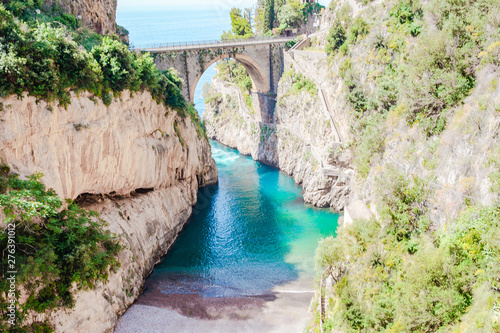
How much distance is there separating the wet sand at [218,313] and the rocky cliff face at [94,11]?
921 inches

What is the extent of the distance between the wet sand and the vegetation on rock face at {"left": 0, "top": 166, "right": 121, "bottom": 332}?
3909mm

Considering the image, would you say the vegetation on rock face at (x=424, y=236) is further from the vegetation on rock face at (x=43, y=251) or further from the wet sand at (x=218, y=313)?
the vegetation on rock face at (x=43, y=251)

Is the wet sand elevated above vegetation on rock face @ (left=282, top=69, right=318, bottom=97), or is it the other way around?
vegetation on rock face @ (left=282, top=69, right=318, bottom=97)

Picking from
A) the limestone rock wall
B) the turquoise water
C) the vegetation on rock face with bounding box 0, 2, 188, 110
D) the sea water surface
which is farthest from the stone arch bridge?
the vegetation on rock face with bounding box 0, 2, 188, 110

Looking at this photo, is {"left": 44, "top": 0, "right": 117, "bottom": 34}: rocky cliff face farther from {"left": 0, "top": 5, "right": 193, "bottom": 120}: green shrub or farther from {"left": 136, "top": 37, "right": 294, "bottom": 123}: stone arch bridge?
{"left": 136, "top": 37, "right": 294, "bottom": 123}: stone arch bridge

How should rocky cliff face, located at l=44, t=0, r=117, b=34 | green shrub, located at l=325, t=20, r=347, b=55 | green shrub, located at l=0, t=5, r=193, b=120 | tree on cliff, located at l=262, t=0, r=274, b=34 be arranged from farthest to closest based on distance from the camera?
tree on cliff, located at l=262, t=0, r=274, b=34 → green shrub, located at l=325, t=20, r=347, b=55 → rocky cliff face, located at l=44, t=0, r=117, b=34 → green shrub, located at l=0, t=5, r=193, b=120

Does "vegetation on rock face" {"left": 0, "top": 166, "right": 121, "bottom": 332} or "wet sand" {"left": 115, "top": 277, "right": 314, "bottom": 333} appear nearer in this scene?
"vegetation on rock face" {"left": 0, "top": 166, "right": 121, "bottom": 332}

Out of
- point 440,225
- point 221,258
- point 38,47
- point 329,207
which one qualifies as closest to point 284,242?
point 221,258

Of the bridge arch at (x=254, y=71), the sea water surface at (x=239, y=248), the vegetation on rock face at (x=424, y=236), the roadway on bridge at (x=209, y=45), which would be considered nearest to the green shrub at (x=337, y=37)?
the vegetation on rock face at (x=424, y=236)

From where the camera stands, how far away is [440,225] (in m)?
16.7

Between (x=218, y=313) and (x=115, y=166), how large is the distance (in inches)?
498

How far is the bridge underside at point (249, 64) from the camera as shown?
1762 inches

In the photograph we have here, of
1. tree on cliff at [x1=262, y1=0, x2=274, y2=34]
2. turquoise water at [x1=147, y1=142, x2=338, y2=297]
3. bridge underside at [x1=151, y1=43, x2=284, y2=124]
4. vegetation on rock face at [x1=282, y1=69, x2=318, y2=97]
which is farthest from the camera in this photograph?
tree on cliff at [x1=262, y1=0, x2=274, y2=34]

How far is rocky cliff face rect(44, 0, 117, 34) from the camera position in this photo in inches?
1171
